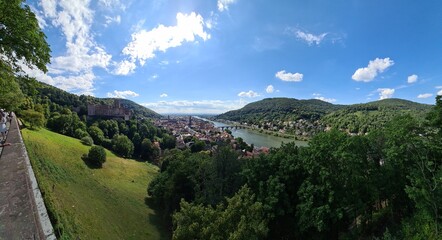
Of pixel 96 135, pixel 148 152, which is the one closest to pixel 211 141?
pixel 148 152

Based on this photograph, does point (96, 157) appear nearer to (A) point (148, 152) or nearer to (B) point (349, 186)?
(A) point (148, 152)

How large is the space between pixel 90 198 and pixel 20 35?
16.3 meters

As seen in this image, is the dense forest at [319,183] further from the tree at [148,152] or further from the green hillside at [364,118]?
the green hillside at [364,118]

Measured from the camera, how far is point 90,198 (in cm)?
1912

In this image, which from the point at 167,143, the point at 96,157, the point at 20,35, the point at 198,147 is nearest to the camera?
the point at 20,35

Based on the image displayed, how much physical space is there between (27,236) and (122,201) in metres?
17.1

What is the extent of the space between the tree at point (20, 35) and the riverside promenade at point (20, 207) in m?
3.92

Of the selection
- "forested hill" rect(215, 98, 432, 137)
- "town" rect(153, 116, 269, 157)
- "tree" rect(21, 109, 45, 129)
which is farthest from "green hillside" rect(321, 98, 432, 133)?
→ "tree" rect(21, 109, 45, 129)

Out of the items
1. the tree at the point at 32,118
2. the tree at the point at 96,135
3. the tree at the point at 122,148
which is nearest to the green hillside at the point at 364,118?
the tree at the point at 122,148

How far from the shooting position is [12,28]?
6.02m

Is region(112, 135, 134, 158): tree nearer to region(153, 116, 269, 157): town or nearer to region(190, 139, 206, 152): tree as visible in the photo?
region(190, 139, 206, 152): tree

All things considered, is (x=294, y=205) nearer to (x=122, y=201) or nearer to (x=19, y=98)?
(x=122, y=201)

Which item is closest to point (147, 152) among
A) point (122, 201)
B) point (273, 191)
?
point (122, 201)

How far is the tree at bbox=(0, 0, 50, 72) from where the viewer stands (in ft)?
18.9
